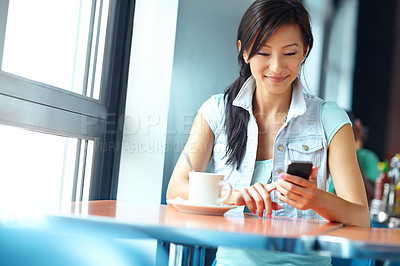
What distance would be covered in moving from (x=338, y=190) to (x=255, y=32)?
50cm

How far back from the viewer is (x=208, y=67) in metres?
1.89

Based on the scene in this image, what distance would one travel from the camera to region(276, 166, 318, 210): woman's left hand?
38.7 inches

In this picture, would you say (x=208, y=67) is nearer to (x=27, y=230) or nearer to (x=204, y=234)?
(x=27, y=230)

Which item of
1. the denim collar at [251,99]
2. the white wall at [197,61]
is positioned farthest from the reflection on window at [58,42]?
the denim collar at [251,99]

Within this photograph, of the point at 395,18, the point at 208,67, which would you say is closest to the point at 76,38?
the point at 208,67

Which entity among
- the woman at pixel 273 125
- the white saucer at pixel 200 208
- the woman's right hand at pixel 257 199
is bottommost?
the white saucer at pixel 200 208

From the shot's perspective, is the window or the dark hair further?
the dark hair

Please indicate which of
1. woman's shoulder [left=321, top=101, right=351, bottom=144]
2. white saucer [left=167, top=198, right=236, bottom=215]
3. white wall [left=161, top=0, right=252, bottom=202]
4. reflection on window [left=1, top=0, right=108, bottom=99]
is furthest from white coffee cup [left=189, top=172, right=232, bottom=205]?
white wall [left=161, top=0, right=252, bottom=202]

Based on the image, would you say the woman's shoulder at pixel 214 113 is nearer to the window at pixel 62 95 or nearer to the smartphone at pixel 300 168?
the window at pixel 62 95

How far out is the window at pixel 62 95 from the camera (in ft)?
4.00

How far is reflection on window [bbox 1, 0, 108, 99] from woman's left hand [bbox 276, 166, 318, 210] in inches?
29.0

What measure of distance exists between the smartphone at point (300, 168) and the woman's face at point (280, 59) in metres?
0.44

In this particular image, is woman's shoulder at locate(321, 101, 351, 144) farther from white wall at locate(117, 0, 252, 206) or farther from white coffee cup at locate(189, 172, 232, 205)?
white wall at locate(117, 0, 252, 206)

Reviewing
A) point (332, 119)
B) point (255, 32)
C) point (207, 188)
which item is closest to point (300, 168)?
point (207, 188)
